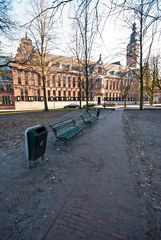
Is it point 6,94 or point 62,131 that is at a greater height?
point 6,94

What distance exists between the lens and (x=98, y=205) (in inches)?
115

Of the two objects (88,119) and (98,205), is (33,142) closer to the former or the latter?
(98,205)

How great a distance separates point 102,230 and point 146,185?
69.1 inches

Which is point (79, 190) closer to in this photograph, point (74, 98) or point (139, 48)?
point (139, 48)

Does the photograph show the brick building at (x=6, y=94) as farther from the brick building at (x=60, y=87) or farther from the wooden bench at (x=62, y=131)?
the wooden bench at (x=62, y=131)

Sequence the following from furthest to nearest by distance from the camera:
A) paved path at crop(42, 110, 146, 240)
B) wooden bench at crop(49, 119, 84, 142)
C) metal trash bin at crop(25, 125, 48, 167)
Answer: wooden bench at crop(49, 119, 84, 142) < metal trash bin at crop(25, 125, 48, 167) < paved path at crop(42, 110, 146, 240)

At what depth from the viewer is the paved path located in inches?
92.5

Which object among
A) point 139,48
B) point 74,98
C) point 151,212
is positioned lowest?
point 151,212

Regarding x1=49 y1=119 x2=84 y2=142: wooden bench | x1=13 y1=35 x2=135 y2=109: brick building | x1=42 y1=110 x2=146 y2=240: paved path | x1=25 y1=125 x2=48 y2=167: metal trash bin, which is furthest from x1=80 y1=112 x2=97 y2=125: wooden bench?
x1=13 y1=35 x2=135 y2=109: brick building

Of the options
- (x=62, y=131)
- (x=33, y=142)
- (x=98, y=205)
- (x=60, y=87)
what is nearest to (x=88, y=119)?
(x=62, y=131)

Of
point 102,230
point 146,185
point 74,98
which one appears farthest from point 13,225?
point 74,98

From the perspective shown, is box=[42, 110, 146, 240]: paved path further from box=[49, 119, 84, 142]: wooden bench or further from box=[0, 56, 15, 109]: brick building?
box=[0, 56, 15, 109]: brick building

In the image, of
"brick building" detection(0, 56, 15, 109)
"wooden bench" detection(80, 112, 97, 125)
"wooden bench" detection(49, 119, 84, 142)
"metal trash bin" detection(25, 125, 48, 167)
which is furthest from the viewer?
"brick building" detection(0, 56, 15, 109)

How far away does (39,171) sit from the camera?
421 centimetres
